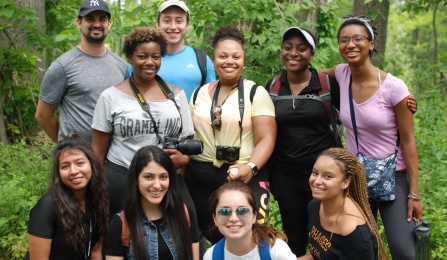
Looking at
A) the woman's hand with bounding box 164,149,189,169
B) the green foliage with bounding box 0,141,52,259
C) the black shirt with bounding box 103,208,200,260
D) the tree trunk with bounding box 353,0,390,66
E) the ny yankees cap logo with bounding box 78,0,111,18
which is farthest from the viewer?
the tree trunk with bounding box 353,0,390,66

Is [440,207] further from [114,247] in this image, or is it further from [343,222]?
[114,247]

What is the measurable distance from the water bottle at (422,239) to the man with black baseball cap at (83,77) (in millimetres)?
2511

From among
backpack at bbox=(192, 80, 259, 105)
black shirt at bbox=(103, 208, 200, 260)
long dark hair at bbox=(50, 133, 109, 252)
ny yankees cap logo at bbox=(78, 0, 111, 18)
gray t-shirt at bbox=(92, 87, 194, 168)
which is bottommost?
black shirt at bbox=(103, 208, 200, 260)

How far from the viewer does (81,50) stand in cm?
427

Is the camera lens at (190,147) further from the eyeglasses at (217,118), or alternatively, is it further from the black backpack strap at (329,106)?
the black backpack strap at (329,106)

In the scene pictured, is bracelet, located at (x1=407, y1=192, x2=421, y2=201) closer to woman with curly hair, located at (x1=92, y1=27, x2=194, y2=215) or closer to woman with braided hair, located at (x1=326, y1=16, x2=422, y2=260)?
woman with braided hair, located at (x1=326, y1=16, x2=422, y2=260)

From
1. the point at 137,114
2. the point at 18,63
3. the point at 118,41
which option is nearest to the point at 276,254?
the point at 137,114

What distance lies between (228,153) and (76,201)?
1135 mm

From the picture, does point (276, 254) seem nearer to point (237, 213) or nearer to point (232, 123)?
point (237, 213)

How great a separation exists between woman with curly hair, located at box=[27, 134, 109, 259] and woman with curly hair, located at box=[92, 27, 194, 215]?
15 cm

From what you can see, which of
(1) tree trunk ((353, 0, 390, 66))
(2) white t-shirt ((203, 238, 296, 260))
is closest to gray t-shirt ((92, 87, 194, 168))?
(2) white t-shirt ((203, 238, 296, 260))

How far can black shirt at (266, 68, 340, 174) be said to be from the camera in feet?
13.1

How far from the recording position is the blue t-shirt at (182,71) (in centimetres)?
432

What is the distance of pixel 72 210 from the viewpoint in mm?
3668
